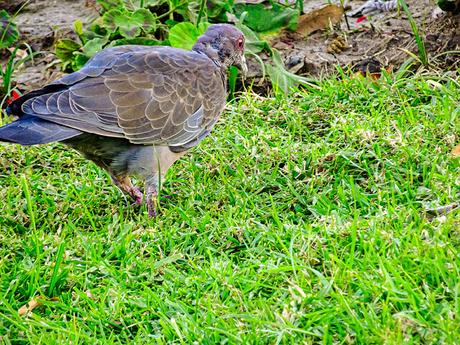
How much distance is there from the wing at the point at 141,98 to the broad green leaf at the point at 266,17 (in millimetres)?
1549

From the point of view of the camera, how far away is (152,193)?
467 cm

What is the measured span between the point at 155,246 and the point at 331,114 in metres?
1.78

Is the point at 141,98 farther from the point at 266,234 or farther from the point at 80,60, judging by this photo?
the point at 80,60

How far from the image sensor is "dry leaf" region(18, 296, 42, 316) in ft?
12.2

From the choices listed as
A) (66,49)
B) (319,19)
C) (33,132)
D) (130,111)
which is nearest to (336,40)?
(319,19)

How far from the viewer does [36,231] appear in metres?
4.39

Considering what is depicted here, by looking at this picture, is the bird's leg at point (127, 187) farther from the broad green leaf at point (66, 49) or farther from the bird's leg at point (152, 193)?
the broad green leaf at point (66, 49)

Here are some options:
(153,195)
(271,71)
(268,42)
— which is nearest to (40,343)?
(153,195)

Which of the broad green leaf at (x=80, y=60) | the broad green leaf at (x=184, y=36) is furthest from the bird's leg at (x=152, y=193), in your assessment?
the broad green leaf at (x=80, y=60)

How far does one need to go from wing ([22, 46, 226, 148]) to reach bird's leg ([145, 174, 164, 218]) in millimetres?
220

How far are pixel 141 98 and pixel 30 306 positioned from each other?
144cm

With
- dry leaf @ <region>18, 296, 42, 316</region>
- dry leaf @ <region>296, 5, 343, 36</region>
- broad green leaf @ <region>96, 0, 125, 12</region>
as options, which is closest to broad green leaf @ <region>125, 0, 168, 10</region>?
broad green leaf @ <region>96, 0, 125, 12</region>

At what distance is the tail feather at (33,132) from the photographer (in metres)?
4.14

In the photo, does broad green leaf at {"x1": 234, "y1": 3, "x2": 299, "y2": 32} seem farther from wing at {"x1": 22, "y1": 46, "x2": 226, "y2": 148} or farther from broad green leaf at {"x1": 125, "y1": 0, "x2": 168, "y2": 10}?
wing at {"x1": 22, "y1": 46, "x2": 226, "y2": 148}
